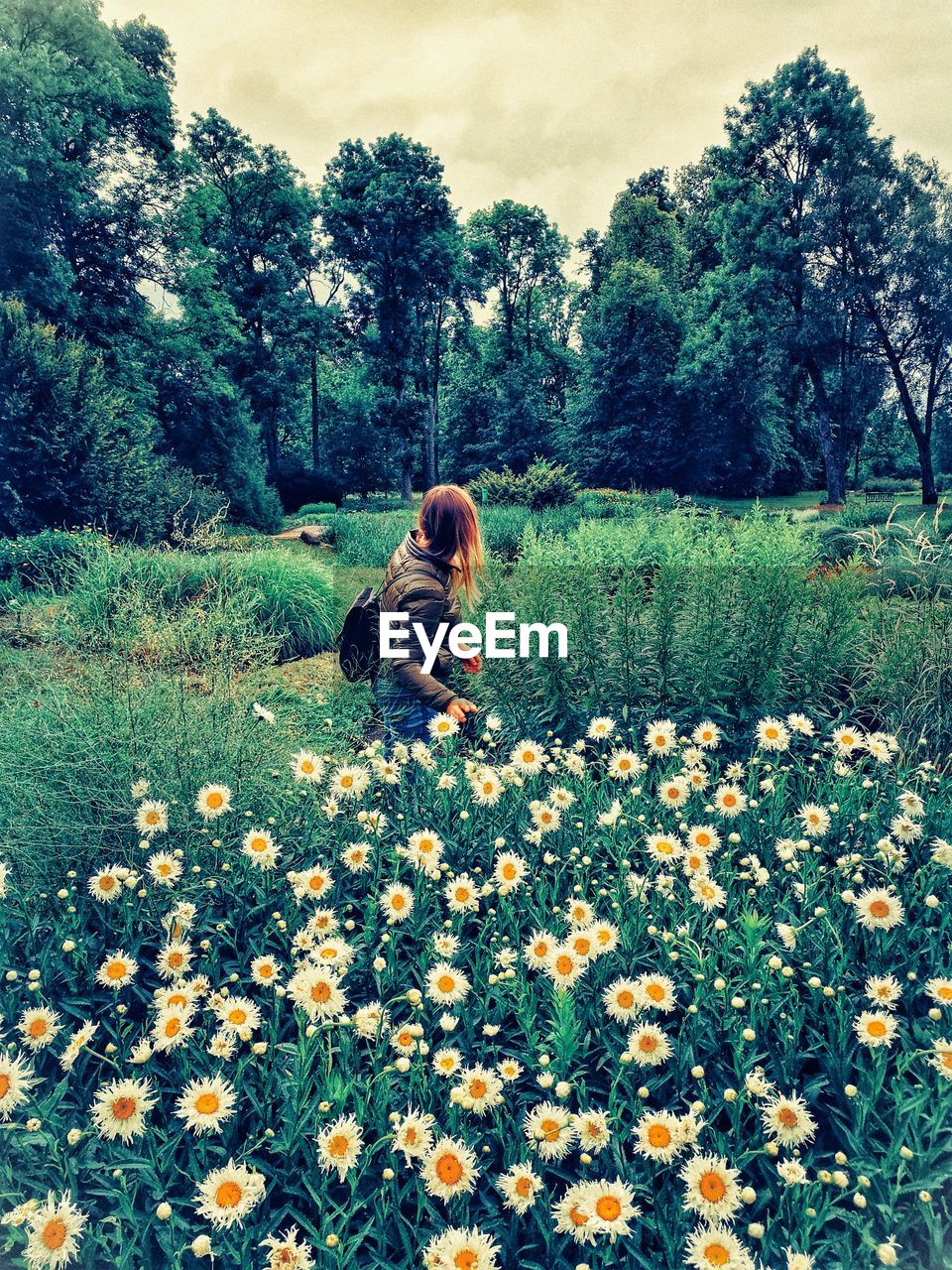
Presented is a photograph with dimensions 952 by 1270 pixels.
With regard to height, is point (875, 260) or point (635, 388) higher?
point (875, 260)

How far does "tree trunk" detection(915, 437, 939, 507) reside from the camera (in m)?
15.1

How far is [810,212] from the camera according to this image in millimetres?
15695

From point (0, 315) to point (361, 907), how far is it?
11639 mm

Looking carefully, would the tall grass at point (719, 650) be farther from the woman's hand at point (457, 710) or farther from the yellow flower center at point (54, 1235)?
the yellow flower center at point (54, 1235)

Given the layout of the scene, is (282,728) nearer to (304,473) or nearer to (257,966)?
(257,966)

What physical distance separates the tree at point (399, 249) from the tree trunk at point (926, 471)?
31.9ft

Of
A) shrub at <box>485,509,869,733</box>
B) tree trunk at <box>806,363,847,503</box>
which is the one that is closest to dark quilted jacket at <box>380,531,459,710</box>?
shrub at <box>485,509,869,733</box>

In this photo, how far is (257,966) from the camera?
1.68m

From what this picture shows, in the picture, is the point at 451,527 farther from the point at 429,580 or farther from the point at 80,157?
Result: the point at 80,157

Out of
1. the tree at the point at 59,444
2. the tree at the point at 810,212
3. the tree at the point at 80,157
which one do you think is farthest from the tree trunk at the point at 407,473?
the tree at the point at 810,212

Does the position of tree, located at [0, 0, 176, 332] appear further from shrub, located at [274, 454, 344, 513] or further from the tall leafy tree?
the tall leafy tree

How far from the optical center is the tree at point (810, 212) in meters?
15.3

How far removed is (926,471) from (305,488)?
14.6 m

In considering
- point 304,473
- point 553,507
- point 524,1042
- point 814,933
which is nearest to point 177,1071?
point 524,1042
